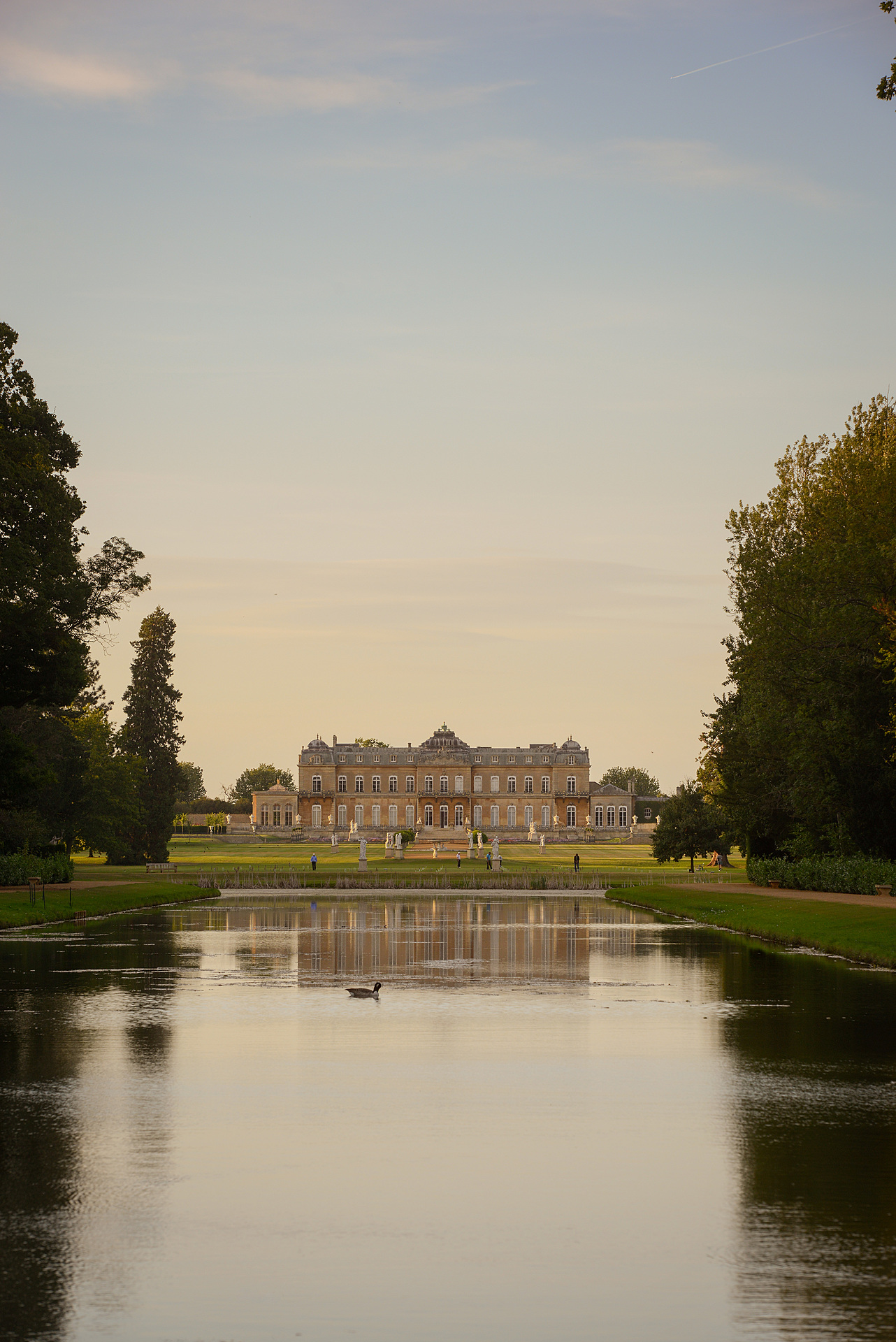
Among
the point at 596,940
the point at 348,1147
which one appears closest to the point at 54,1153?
the point at 348,1147

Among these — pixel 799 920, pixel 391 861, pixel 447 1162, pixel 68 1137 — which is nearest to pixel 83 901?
pixel 799 920

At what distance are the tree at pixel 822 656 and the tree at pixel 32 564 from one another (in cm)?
2501

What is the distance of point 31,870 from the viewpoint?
5275 centimetres

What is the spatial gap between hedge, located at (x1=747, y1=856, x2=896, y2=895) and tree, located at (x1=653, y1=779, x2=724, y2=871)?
2253 cm

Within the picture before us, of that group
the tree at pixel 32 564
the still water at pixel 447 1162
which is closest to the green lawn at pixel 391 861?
the tree at pixel 32 564

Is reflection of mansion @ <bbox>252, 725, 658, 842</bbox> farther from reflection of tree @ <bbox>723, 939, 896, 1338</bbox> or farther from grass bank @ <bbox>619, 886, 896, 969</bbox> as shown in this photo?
reflection of tree @ <bbox>723, 939, 896, 1338</bbox>

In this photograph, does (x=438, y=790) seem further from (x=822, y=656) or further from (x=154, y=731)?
(x=822, y=656)

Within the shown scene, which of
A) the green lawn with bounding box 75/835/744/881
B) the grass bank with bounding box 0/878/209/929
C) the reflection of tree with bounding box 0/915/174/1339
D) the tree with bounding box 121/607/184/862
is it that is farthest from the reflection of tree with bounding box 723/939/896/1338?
the tree with bounding box 121/607/184/862

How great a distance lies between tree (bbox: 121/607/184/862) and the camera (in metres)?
95.4

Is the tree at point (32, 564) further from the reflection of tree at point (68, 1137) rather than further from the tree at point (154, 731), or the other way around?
the tree at point (154, 731)

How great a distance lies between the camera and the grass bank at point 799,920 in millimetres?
29711

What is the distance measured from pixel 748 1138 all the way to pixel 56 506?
127 ft

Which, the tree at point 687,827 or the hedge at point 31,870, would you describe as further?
the tree at point 687,827

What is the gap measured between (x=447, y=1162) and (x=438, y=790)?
168601mm
